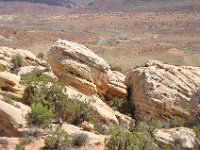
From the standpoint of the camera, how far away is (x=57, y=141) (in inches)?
638

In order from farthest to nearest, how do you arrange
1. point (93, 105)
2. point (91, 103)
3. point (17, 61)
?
point (17, 61)
point (91, 103)
point (93, 105)

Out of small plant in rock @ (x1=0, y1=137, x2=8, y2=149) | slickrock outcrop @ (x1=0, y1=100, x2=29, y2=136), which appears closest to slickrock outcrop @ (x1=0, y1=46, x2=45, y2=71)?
slickrock outcrop @ (x1=0, y1=100, x2=29, y2=136)

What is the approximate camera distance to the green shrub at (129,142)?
53.9ft

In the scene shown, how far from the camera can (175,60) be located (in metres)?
61.8

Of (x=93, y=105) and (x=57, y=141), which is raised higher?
(x=57, y=141)

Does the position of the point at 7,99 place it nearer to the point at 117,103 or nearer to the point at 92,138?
the point at 92,138

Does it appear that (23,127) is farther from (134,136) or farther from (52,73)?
(52,73)

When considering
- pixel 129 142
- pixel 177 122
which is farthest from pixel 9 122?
pixel 177 122

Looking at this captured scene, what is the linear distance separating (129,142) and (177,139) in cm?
361

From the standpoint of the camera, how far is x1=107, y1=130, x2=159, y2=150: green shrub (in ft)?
53.9

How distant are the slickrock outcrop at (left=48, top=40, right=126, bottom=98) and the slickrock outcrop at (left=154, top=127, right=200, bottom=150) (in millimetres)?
5486

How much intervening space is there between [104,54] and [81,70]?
1750 inches

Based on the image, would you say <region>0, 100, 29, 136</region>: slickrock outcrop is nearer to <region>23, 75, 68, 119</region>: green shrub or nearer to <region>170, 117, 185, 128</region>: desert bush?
<region>23, 75, 68, 119</region>: green shrub

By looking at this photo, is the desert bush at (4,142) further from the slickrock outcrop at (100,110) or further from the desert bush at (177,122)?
the desert bush at (177,122)
